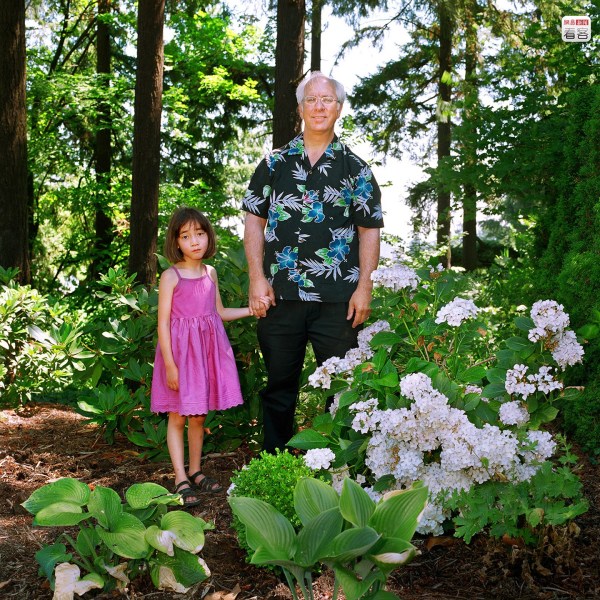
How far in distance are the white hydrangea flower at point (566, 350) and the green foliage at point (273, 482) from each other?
1086 mm

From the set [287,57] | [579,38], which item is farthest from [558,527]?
[287,57]

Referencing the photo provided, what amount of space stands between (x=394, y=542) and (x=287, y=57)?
6.00 m

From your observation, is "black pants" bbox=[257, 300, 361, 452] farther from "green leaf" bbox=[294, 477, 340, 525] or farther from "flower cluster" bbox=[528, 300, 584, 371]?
"green leaf" bbox=[294, 477, 340, 525]

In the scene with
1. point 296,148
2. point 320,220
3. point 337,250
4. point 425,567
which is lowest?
point 425,567

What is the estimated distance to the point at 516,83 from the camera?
6828mm

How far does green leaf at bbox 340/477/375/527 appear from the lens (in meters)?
2.23

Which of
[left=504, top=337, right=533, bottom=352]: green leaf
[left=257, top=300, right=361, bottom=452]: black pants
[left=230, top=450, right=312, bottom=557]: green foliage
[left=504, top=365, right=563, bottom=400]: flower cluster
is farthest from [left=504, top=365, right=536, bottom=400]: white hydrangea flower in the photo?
[left=257, top=300, right=361, bottom=452]: black pants

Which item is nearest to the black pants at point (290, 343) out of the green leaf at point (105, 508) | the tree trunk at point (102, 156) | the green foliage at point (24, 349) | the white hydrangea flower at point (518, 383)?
the white hydrangea flower at point (518, 383)

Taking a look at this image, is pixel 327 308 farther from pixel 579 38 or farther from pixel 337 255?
pixel 579 38

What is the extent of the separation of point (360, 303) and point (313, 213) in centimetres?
49

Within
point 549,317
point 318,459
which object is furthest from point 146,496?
point 549,317

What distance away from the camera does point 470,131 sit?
21.3 ft

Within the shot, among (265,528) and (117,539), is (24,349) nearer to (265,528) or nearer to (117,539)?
(117,539)

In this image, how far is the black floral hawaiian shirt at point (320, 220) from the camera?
3598 millimetres
